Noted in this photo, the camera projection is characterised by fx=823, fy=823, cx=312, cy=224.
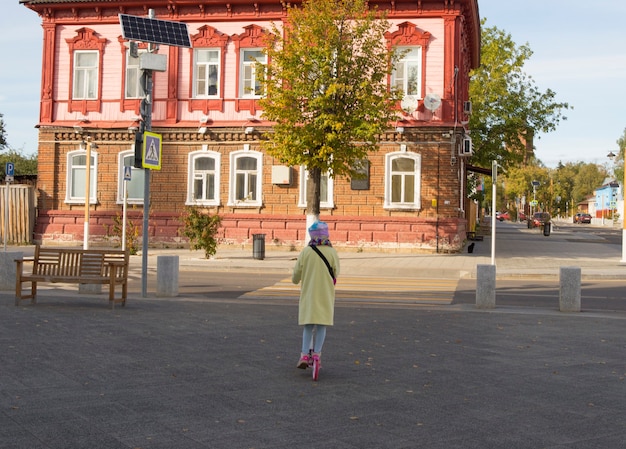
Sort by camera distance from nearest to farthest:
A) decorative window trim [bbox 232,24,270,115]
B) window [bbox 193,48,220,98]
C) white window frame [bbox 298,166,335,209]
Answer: white window frame [bbox 298,166,335,209] < decorative window trim [bbox 232,24,270,115] < window [bbox 193,48,220,98]

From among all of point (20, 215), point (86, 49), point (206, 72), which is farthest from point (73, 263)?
point (86, 49)

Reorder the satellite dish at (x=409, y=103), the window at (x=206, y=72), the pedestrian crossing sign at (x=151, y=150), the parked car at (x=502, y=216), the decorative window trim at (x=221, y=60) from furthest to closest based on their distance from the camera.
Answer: the parked car at (x=502, y=216)
the window at (x=206, y=72)
the decorative window trim at (x=221, y=60)
the satellite dish at (x=409, y=103)
the pedestrian crossing sign at (x=151, y=150)

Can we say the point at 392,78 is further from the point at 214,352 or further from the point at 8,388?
the point at 8,388

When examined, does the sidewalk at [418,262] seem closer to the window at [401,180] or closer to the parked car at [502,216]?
the window at [401,180]

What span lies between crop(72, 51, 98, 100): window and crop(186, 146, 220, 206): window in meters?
5.34

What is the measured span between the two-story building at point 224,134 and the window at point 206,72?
0.14 ft

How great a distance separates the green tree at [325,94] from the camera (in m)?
27.7

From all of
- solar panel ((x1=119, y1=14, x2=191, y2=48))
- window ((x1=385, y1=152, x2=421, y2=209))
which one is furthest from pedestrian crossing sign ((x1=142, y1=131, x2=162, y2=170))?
window ((x1=385, y1=152, x2=421, y2=209))

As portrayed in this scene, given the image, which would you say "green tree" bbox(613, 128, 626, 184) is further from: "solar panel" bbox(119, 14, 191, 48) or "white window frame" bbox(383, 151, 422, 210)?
"solar panel" bbox(119, 14, 191, 48)

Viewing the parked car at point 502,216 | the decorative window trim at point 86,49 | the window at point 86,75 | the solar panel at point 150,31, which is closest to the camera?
the solar panel at point 150,31

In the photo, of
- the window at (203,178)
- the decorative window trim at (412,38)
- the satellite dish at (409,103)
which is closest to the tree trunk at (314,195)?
the satellite dish at (409,103)

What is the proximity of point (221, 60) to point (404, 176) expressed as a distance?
9061mm

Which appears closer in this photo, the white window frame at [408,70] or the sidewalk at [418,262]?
the sidewalk at [418,262]

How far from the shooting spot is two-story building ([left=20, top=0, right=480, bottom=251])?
32.4 metres
